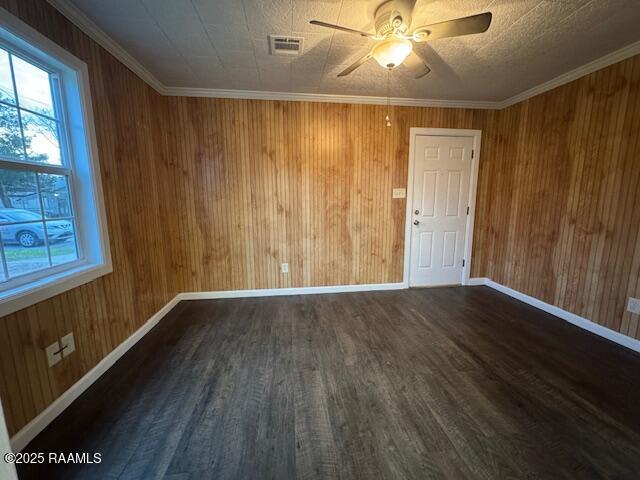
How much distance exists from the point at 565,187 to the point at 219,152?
3822 millimetres

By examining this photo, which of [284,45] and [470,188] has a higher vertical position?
[284,45]

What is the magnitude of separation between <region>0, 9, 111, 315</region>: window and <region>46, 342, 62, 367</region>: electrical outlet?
32 cm

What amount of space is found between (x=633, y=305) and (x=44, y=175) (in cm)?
455

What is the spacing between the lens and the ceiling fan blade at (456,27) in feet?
4.37

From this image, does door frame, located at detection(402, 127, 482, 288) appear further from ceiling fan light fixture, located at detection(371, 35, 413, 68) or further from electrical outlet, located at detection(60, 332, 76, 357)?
electrical outlet, located at detection(60, 332, 76, 357)

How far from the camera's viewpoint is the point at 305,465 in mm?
1239

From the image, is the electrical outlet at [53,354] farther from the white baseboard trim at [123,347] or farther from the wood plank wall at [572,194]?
the wood plank wall at [572,194]

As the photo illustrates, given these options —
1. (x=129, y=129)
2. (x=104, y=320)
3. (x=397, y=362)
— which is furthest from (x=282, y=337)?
(x=129, y=129)

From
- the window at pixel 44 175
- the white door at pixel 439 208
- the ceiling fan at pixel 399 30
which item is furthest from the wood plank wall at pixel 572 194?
the window at pixel 44 175

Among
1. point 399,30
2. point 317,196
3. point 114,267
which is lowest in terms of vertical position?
point 114,267

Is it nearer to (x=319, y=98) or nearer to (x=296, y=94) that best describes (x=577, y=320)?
(x=319, y=98)

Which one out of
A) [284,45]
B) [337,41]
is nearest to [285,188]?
[284,45]

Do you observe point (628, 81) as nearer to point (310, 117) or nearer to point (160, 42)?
point (310, 117)

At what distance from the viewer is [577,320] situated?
258cm
